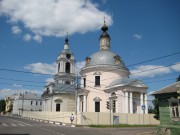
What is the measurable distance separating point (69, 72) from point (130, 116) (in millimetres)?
33635

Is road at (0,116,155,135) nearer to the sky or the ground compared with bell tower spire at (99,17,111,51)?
nearer to the ground

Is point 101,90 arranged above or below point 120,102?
above

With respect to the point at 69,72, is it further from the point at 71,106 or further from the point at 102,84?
the point at 102,84

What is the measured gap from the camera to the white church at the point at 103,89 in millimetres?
41625

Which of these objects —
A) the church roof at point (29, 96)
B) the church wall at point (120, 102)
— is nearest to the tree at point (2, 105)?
the church roof at point (29, 96)

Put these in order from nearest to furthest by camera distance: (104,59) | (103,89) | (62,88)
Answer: (103,89)
(104,59)
(62,88)

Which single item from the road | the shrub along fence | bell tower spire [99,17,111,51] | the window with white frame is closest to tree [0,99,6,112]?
bell tower spire [99,17,111,51]

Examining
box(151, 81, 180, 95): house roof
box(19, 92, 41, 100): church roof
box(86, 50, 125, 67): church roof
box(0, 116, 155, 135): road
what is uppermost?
box(86, 50, 125, 67): church roof

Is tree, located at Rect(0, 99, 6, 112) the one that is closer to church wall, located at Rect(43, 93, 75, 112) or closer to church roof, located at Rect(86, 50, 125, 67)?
church wall, located at Rect(43, 93, 75, 112)

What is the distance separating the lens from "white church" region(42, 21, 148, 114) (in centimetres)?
4162

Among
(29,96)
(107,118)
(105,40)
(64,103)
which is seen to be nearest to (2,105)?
(29,96)

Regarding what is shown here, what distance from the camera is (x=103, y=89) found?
46844mm

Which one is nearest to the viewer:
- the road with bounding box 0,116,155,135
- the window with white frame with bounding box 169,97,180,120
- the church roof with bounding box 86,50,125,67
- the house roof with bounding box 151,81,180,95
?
the road with bounding box 0,116,155,135

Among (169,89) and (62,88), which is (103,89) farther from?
(169,89)
